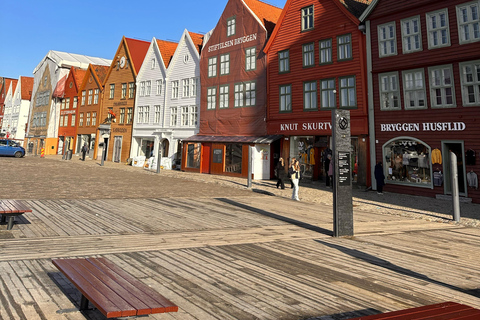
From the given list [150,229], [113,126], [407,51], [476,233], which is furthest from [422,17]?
[113,126]

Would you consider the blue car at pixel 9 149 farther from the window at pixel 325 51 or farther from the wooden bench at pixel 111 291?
the wooden bench at pixel 111 291

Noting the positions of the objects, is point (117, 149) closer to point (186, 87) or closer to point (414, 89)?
point (186, 87)

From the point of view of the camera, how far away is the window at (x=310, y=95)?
2220 cm

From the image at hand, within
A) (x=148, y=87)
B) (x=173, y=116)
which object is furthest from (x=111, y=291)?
(x=148, y=87)

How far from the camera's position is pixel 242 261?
5.79 meters

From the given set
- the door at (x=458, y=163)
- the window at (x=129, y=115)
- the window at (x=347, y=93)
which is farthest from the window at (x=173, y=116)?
the door at (x=458, y=163)

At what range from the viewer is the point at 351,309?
156 inches

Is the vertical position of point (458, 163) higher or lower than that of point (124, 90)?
lower

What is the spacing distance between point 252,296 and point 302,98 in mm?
19875

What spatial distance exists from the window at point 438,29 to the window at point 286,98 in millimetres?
9036

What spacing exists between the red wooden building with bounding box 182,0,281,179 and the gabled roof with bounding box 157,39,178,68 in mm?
7339

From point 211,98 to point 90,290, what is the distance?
90.8ft

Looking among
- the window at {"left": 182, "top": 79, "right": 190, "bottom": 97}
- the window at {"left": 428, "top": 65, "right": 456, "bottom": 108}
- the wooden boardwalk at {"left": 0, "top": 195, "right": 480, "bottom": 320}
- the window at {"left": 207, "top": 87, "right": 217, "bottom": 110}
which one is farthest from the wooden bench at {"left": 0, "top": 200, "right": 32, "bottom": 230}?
the window at {"left": 182, "top": 79, "right": 190, "bottom": 97}

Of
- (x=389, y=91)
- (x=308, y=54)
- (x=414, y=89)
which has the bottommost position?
(x=414, y=89)
